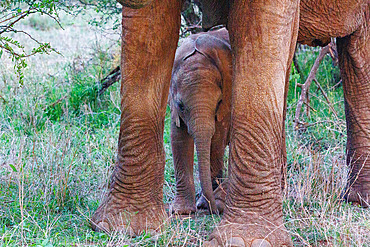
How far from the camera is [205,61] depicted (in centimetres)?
321

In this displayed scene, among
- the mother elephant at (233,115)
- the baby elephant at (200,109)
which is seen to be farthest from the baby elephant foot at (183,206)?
the mother elephant at (233,115)

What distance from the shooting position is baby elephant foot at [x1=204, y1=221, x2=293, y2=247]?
7.73 feet

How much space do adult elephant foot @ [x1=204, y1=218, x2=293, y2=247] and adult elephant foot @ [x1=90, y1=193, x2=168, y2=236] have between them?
0.32 m

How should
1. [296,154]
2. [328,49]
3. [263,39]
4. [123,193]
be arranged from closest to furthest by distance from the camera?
[263,39] < [123,193] < [296,154] < [328,49]

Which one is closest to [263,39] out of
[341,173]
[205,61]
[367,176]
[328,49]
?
[205,61]

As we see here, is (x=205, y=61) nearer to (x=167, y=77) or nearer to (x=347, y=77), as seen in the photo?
(x=167, y=77)

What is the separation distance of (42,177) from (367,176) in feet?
6.34

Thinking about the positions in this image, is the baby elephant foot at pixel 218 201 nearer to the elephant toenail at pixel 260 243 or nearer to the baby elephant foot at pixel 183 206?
the baby elephant foot at pixel 183 206

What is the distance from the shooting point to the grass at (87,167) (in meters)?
2.55

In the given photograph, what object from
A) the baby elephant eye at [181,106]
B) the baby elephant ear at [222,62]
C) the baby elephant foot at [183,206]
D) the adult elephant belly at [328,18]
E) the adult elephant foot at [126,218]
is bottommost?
the baby elephant foot at [183,206]

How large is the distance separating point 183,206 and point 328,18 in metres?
1.38

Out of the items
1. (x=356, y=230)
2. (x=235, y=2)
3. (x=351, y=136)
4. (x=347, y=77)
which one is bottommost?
(x=356, y=230)

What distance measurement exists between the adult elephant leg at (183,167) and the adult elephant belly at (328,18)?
0.93m

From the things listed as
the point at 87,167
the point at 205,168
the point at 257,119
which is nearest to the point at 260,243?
the point at 257,119
